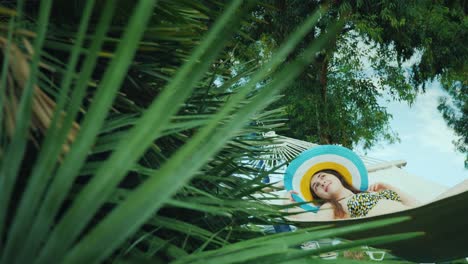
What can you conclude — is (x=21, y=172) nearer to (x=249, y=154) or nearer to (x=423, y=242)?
(x=249, y=154)

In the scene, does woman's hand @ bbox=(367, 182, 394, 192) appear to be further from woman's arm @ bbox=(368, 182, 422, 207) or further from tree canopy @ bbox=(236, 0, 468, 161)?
tree canopy @ bbox=(236, 0, 468, 161)

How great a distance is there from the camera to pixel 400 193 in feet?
13.1

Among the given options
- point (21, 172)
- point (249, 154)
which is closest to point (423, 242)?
point (249, 154)

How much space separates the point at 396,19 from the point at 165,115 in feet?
27.2

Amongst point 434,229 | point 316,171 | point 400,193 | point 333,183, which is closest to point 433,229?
point 434,229

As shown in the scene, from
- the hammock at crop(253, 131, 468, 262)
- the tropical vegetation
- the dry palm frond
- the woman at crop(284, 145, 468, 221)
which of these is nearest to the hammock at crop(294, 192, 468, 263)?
the hammock at crop(253, 131, 468, 262)

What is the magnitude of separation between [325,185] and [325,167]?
0.16 metres

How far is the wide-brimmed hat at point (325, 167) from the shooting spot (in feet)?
14.3

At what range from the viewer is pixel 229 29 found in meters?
0.23

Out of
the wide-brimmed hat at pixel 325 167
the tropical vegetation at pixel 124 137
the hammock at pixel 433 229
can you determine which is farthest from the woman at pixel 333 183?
the tropical vegetation at pixel 124 137

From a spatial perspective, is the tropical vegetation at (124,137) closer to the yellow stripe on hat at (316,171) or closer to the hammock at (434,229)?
the hammock at (434,229)

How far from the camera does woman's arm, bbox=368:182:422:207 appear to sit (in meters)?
3.91

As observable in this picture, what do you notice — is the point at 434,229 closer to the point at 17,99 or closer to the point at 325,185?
the point at 325,185

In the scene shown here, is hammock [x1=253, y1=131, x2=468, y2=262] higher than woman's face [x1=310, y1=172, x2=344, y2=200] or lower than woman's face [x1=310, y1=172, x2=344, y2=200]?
lower
